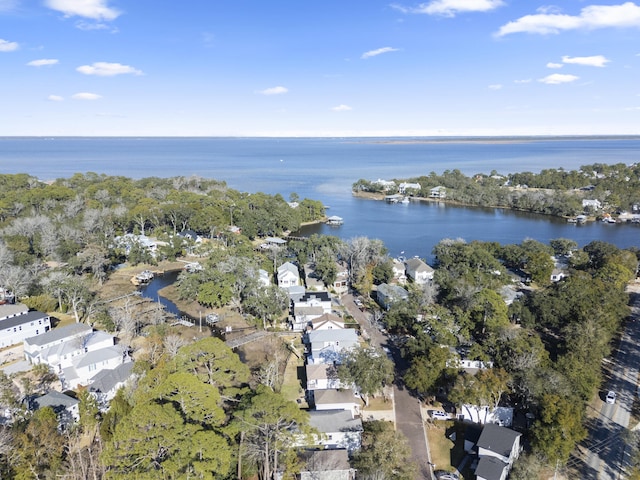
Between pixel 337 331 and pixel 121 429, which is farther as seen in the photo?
pixel 337 331

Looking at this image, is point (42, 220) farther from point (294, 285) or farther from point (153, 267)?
point (294, 285)

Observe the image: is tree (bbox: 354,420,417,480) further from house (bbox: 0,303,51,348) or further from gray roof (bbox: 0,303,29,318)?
gray roof (bbox: 0,303,29,318)

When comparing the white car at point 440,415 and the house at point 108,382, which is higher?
the house at point 108,382

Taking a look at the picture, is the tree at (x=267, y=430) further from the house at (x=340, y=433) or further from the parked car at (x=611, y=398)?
the parked car at (x=611, y=398)

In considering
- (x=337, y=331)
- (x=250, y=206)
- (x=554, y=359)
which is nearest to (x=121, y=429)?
(x=337, y=331)

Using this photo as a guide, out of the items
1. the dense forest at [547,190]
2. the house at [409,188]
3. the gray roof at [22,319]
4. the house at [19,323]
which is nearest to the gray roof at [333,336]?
the house at [19,323]

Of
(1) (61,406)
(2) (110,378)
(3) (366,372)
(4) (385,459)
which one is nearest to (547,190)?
(3) (366,372)
